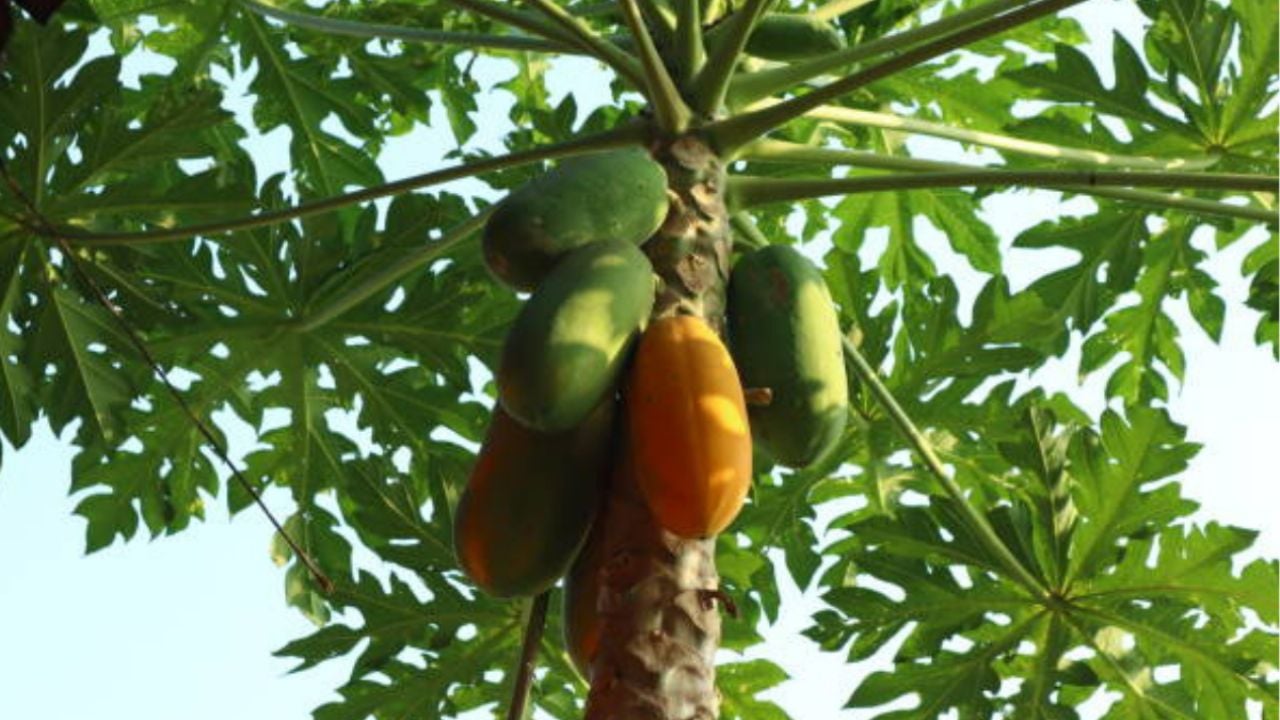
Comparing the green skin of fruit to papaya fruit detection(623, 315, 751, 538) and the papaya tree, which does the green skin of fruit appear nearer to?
the papaya tree

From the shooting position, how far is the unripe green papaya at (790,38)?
340 cm

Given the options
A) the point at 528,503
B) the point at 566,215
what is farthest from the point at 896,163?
the point at 528,503

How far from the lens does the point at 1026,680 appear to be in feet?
12.0

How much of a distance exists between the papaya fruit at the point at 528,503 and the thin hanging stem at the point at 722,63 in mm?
794

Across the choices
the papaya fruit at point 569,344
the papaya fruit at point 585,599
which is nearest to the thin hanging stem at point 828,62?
the papaya fruit at point 569,344

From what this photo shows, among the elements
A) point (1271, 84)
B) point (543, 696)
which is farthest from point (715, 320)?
point (1271, 84)

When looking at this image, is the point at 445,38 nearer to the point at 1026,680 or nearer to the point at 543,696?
the point at 543,696

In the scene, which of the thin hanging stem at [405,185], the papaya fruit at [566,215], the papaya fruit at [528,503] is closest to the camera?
the papaya fruit at [528,503]

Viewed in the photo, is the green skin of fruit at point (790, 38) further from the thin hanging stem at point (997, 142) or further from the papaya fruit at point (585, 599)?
the papaya fruit at point (585, 599)

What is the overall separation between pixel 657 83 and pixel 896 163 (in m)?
0.62

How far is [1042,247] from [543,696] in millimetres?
1535

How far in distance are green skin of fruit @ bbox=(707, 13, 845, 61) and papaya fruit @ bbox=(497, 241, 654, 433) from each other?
1.20 metres

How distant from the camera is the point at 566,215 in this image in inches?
96.3

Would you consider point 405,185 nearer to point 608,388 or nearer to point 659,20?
point 659,20
